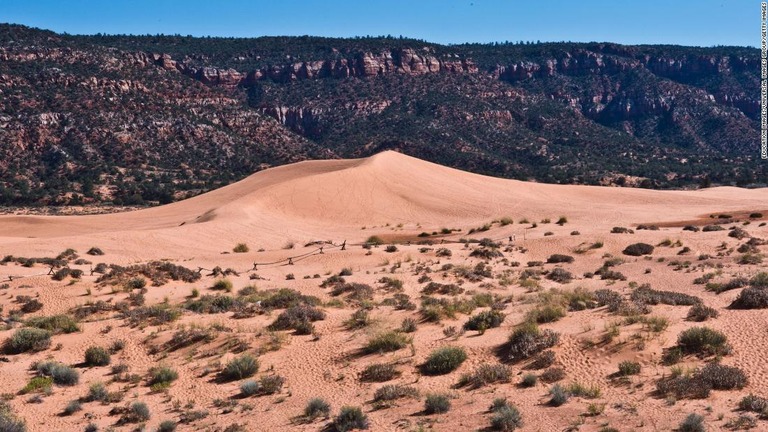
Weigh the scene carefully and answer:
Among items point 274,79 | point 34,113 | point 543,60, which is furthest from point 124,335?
point 543,60

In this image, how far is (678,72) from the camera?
15975 cm

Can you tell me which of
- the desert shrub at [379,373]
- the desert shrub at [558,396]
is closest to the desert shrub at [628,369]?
the desert shrub at [558,396]

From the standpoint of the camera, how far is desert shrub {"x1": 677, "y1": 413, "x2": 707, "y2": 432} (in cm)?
1011

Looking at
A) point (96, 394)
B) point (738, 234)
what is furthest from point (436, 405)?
point (738, 234)

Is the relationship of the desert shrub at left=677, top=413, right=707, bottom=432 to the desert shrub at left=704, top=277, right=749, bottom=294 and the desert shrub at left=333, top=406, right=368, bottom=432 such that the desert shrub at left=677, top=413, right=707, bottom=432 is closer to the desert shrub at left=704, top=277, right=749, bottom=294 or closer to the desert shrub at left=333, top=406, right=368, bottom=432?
the desert shrub at left=333, top=406, right=368, bottom=432

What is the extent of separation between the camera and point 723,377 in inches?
463

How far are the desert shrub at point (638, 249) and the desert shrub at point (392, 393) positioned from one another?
20.4 metres

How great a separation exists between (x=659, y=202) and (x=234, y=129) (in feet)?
211

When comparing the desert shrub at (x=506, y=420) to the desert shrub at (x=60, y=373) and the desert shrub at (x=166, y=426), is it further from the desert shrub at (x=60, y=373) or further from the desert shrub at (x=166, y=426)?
the desert shrub at (x=60, y=373)

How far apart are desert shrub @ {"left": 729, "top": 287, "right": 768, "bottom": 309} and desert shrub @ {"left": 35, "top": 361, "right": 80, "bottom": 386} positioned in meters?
14.7

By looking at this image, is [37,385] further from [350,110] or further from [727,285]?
[350,110]

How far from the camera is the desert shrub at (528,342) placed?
13.9 metres

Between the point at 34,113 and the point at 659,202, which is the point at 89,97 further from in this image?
the point at 659,202

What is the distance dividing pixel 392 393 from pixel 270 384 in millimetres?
2371
